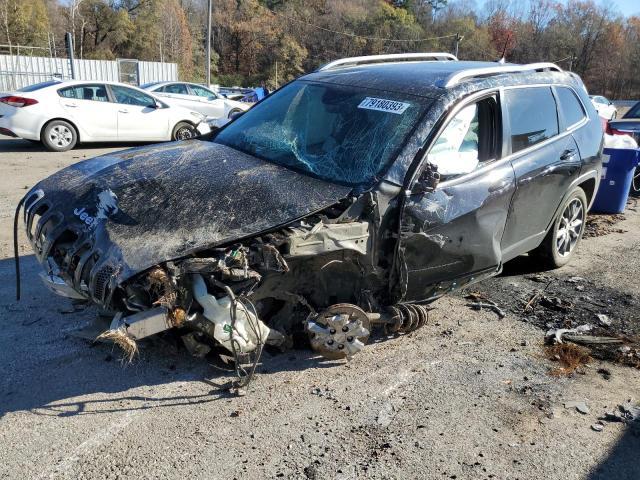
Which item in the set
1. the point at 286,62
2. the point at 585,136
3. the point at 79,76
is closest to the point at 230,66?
the point at 286,62

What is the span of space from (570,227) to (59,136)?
32.4 ft

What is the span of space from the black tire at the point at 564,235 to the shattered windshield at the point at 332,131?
2.19 meters

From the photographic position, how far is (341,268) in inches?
136

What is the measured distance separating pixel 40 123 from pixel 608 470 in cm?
1127

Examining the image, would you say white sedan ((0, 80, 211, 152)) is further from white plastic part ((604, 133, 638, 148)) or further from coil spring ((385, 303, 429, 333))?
coil spring ((385, 303, 429, 333))

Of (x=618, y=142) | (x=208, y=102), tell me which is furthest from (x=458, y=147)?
(x=208, y=102)

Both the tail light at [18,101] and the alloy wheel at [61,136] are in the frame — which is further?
the alloy wheel at [61,136]

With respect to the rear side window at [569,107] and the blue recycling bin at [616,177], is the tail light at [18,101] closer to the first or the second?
the rear side window at [569,107]

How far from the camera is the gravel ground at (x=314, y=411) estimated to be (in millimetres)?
2748

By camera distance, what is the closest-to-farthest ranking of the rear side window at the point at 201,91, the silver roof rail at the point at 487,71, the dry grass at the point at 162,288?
the dry grass at the point at 162,288, the silver roof rail at the point at 487,71, the rear side window at the point at 201,91

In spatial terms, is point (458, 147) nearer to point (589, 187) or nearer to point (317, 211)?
point (317, 211)

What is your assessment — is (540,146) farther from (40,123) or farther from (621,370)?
(40,123)

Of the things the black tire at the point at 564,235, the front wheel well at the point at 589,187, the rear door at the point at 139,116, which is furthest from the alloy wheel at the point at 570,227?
the rear door at the point at 139,116

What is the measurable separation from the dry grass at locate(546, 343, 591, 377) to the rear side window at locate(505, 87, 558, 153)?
1.52 metres
